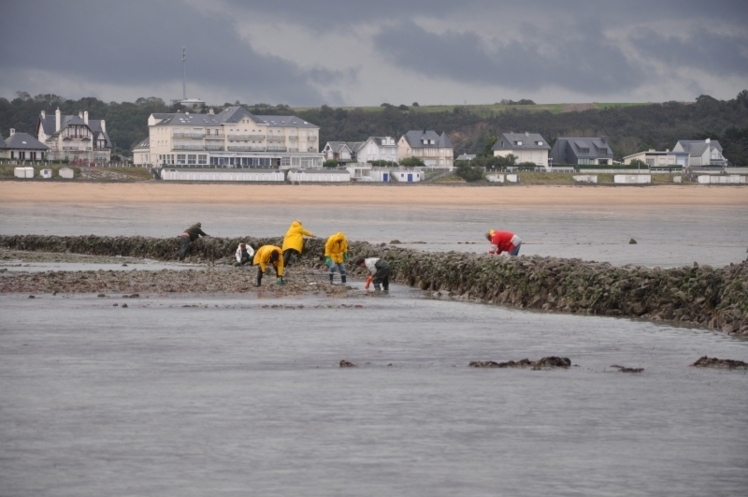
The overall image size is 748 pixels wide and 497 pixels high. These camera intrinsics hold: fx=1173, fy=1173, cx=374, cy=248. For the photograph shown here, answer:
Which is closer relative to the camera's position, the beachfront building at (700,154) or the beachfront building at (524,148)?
the beachfront building at (524,148)

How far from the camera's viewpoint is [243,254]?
32.8 metres

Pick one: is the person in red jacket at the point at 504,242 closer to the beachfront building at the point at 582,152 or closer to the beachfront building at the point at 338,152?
the beachfront building at the point at 582,152

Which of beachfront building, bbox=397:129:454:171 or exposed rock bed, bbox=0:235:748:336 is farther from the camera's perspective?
beachfront building, bbox=397:129:454:171

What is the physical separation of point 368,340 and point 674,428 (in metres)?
6.98

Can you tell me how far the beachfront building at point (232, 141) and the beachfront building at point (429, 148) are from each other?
18987 millimetres

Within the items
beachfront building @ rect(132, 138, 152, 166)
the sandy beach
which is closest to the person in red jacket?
the sandy beach

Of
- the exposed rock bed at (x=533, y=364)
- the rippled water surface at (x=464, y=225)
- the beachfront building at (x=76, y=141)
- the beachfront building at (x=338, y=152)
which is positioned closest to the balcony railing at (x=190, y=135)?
the beachfront building at (x=76, y=141)

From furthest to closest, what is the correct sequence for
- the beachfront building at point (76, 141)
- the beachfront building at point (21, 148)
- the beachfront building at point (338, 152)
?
1. the beachfront building at point (338, 152)
2. the beachfront building at point (76, 141)
3. the beachfront building at point (21, 148)

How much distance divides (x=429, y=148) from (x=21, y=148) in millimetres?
67840

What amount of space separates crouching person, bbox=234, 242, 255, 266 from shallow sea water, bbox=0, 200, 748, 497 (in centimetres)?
793

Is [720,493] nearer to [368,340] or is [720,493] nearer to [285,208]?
[368,340]

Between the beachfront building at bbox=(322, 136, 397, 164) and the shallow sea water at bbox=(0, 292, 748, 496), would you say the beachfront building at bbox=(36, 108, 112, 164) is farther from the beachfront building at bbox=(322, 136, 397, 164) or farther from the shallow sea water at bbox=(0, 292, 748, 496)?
the shallow sea water at bbox=(0, 292, 748, 496)

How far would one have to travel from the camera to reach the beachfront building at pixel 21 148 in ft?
521

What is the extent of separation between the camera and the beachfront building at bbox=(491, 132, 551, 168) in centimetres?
18275
